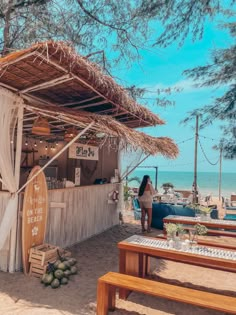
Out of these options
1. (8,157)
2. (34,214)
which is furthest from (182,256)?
(8,157)

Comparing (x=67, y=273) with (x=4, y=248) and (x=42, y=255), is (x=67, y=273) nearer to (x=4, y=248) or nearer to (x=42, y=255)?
(x=42, y=255)

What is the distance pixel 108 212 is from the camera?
7.19 meters

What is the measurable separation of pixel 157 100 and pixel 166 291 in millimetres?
4765

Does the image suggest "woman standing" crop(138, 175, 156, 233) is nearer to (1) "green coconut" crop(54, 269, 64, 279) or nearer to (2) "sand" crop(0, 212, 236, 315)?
(2) "sand" crop(0, 212, 236, 315)

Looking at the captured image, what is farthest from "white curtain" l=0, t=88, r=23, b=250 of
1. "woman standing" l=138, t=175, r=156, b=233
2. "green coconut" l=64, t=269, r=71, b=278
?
"woman standing" l=138, t=175, r=156, b=233

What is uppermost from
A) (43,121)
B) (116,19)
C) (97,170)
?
(116,19)

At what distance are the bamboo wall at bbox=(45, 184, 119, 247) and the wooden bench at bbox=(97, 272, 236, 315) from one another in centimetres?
227

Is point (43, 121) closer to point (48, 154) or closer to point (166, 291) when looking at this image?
point (166, 291)

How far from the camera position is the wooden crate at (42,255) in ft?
12.3

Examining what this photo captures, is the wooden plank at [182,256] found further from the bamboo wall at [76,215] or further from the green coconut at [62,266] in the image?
the bamboo wall at [76,215]

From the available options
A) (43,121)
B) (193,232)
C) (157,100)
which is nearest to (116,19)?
(157,100)

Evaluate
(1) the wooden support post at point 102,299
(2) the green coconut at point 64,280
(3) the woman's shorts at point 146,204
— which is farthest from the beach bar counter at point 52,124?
(1) the wooden support post at point 102,299

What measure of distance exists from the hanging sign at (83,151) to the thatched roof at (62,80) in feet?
4.42

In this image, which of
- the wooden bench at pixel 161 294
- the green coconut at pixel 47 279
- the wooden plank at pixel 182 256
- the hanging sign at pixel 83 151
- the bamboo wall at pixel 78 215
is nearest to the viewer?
the wooden bench at pixel 161 294
